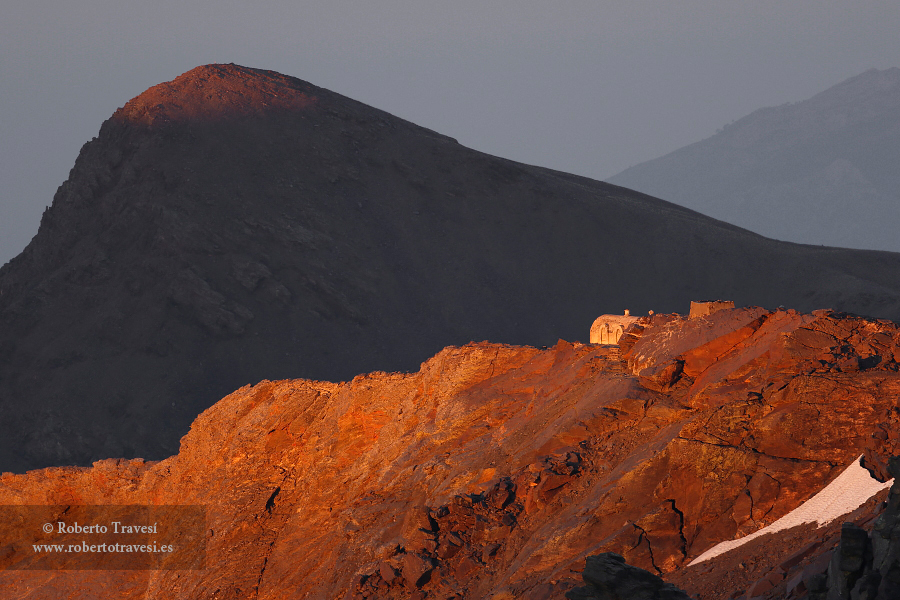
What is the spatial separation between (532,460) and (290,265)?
58238mm

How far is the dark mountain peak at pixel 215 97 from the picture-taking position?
90.4m

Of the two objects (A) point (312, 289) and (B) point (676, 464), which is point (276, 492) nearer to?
(B) point (676, 464)

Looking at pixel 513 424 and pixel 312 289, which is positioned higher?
pixel 312 289

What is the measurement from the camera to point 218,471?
32844mm

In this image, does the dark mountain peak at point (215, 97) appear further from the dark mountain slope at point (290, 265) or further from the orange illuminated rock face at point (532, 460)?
the orange illuminated rock face at point (532, 460)

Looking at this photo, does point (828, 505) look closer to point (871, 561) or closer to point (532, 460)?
point (871, 561)

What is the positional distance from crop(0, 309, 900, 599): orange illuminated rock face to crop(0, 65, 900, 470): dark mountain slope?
37.0 m

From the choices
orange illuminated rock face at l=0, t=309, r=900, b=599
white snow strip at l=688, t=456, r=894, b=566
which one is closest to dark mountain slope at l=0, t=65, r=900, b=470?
orange illuminated rock face at l=0, t=309, r=900, b=599

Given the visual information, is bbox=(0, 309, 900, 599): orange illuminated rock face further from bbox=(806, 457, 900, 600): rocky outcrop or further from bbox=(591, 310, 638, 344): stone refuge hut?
bbox=(591, 310, 638, 344): stone refuge hut

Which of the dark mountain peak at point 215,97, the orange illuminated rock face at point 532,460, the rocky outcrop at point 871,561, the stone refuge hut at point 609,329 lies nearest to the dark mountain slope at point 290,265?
the dark mountain peak at point 215,97

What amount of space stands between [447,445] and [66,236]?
213 ft

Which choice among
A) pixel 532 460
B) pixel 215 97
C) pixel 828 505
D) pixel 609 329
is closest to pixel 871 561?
pixel 828 505

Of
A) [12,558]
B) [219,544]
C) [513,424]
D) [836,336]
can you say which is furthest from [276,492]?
[836,336]

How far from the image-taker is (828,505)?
1848cm
